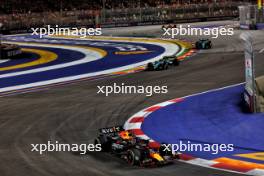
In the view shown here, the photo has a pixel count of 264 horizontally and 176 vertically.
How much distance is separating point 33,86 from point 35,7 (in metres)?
46.5

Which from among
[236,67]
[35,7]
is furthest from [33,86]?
[35,7]

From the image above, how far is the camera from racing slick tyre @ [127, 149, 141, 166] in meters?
10.00

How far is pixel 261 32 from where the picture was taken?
38.8 meters

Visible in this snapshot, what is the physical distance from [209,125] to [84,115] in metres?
3.92

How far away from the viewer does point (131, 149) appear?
1023cm

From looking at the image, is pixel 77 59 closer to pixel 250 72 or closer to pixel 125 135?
pixel 250 72

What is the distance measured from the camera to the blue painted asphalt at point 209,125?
11.2 m

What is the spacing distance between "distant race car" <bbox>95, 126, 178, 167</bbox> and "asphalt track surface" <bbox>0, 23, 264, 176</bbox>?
0.16 meters

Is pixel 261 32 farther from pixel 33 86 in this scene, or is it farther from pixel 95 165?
pixel 95 165

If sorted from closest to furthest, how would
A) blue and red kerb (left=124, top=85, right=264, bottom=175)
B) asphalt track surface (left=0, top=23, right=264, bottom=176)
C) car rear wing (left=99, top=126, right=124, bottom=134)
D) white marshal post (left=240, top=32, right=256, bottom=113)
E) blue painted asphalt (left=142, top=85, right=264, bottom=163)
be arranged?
1. asphalt track surface (left=0, top=23, right=264, bottom=176)
2. blue and red kerb (left=124, top=85, right=264, bottom=175)
3. blue painted asphalt (left=142, top=85, right=264, bottom=163)
4. car rear wing (left=99, top=126, right=124, bottom=134)
5. white marshal post (left=240, top=32, right=256, bottom=113)

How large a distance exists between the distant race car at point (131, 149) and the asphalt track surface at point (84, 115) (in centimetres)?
16
